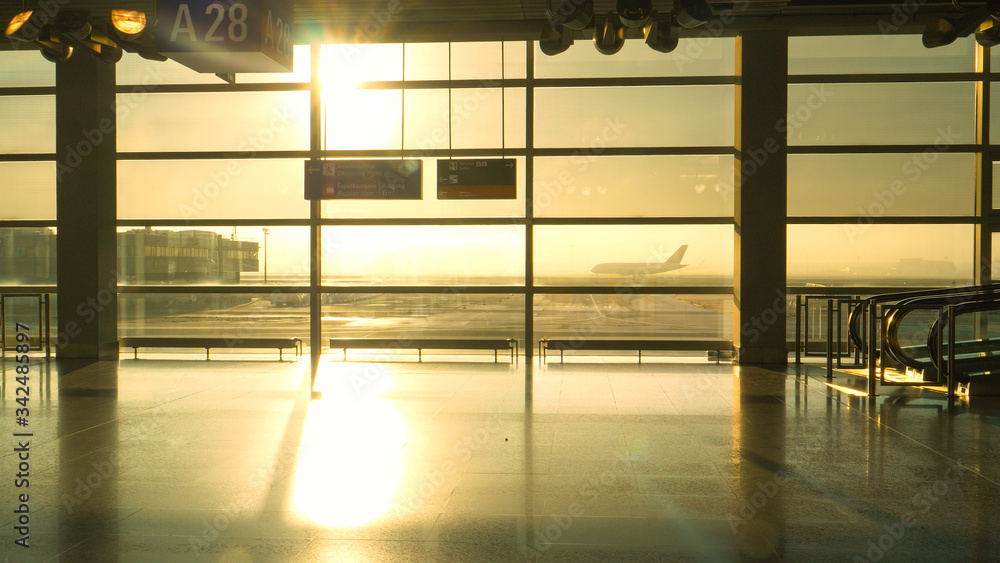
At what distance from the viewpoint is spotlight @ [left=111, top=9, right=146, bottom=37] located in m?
7.89

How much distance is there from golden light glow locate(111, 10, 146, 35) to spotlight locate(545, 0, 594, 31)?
4.46 m

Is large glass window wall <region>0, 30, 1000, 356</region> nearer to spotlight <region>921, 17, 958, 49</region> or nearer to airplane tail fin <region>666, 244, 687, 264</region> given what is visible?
airplane tail fin <region>666, 244, 687, 264</region>

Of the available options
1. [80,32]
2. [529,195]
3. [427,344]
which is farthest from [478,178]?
[80,32]

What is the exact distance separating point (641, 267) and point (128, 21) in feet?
26.0

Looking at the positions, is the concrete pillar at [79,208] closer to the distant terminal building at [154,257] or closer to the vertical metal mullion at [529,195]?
the distant terminal building at [154,257]

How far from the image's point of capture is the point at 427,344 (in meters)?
11.9

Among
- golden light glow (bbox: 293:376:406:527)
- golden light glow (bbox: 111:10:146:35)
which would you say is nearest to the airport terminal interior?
golden light glow (bbox: 111:10:146:35)

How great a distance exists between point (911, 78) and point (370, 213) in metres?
8.81

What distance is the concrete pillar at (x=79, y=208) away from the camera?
12.1 meters

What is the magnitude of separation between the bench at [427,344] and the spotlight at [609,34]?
4.79m

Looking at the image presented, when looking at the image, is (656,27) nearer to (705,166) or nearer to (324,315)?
(705,166)

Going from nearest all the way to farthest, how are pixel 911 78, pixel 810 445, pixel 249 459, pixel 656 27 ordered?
pixel 249 459
pixel 810 445
pixel 656 27
pixel 911 78

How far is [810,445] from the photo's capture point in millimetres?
5762

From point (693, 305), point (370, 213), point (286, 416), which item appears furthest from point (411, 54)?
point (286, 416)
